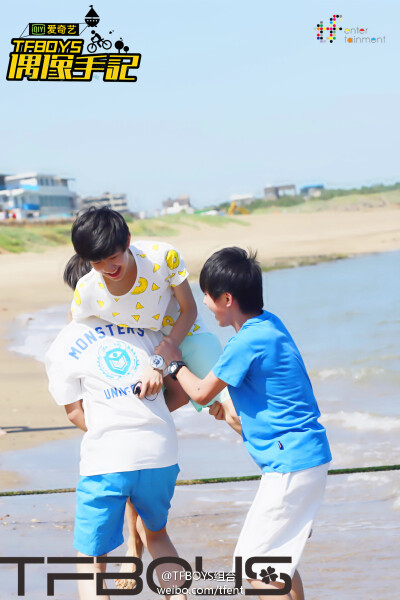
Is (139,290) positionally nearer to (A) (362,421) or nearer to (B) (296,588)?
(B) (296,588)

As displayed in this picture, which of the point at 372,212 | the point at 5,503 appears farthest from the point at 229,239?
the point at 5,503

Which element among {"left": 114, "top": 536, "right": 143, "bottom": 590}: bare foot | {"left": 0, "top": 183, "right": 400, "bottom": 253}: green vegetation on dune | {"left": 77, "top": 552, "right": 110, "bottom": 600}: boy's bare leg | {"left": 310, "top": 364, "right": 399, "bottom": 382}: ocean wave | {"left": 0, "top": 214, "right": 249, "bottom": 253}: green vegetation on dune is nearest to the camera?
{"left": 77, "top": 552, "right": 110, "bottom": 600}: boy's bare leg

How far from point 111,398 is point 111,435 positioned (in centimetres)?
11

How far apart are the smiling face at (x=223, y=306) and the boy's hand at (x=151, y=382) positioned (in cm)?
24

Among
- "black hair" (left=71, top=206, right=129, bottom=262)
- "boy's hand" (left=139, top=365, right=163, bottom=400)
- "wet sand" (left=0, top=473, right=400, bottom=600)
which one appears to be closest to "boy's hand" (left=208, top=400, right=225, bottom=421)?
"boy's hand" (left=139, top=365, right=163, bottom=400)

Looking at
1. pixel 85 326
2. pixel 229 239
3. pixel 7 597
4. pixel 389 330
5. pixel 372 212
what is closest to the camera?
pixel 85 326

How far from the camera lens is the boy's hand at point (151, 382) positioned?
117 inches

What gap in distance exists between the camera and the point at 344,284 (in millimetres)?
21719

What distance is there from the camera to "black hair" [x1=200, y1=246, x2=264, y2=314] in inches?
116

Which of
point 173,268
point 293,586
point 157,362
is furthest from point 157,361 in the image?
point 293,586

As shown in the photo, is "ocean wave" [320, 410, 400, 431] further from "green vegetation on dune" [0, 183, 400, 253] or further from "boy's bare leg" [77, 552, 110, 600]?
"green vegetation on dune" [0, 183, 400, 253]

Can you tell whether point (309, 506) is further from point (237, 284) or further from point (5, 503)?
point (5, 503)

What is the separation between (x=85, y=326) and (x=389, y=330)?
36.4 feet

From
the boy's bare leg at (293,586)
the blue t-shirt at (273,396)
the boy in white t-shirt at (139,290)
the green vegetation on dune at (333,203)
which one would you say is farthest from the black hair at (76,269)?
the green vegetation on dune at (333,203)
